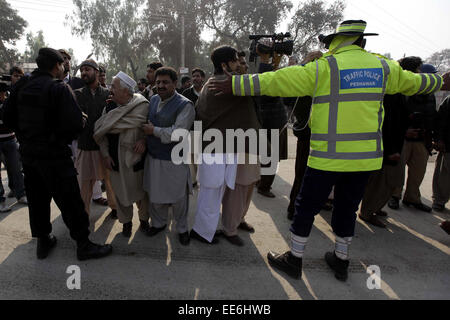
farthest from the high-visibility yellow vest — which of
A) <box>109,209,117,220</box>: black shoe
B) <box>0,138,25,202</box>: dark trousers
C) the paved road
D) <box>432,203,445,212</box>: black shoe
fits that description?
<box>0,138,25,202</box>: dark trousers

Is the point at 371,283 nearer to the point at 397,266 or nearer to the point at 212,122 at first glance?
the point at 397,266

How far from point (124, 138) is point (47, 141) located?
66cm

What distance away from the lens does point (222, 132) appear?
2617mm

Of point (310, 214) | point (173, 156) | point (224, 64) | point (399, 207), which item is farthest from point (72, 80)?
point (399, 207)

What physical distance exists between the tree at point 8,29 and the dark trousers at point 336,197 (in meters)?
32.1

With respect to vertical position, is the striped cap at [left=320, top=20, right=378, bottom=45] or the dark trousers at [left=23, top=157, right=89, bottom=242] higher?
the striped cap at [left=320, top=20, right=378, bottom=45]

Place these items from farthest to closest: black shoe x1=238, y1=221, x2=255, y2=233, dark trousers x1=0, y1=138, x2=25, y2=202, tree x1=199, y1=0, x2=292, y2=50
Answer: tree x1=199, y1=0, x2=292, y2=50, dark trousers x1=0, y1=138, x2=25, y2=202, black shoe x1=238, y1=221, x2=255, y2=233

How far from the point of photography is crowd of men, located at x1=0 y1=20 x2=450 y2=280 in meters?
2.04

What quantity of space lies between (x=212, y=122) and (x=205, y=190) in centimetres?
72

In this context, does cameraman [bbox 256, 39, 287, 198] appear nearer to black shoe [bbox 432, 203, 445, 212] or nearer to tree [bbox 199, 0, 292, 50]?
black shoe [bbox 432, 203, 445, 212]

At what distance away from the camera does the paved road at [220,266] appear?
2168mm

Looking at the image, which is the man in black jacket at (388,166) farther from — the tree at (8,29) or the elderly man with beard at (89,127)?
the tree at (8,29)

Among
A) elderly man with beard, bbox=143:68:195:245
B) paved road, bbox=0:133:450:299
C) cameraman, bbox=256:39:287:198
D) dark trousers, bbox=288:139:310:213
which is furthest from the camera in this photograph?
dark trousers, bbox=288:139:310:213

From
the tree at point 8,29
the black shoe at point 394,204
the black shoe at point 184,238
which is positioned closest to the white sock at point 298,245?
the black shoe at point 184,238
